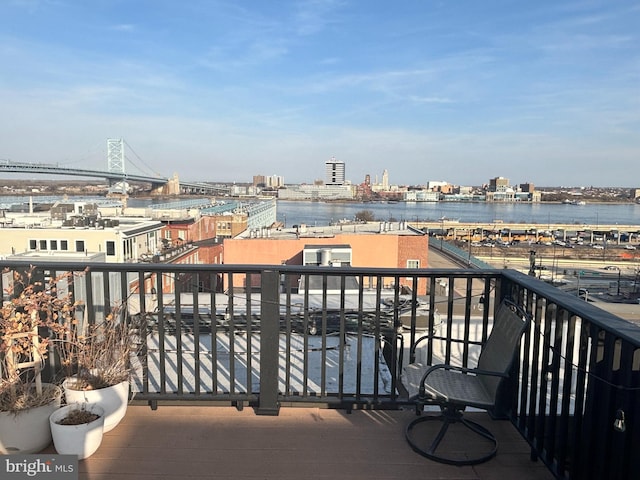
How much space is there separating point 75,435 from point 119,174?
137ft

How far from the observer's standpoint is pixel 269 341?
227 cm

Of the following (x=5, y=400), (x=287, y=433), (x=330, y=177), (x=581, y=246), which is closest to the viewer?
(x=5, y=400)

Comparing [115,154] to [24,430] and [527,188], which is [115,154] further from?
[527,188]

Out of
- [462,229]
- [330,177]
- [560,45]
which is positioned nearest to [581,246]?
[462,229]

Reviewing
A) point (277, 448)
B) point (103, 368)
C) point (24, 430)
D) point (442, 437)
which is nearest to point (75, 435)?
point (24, 430)

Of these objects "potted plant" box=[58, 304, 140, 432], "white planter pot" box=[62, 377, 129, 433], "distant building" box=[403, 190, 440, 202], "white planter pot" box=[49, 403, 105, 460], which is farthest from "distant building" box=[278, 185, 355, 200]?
"white planter pot" box=[49, 403, 105, 460]

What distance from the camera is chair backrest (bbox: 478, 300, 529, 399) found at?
5.88 ft

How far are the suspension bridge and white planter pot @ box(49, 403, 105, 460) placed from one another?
3185 centimetres

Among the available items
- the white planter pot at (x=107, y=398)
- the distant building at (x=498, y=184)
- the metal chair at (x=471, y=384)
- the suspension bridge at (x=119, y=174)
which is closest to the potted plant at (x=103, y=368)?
the white planter pot at (x=107, y=398)

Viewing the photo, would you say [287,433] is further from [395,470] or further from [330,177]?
[330,177]

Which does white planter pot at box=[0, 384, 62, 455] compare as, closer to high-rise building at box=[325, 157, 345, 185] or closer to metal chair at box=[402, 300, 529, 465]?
metal chair at box=[402, 300, 529, 465]

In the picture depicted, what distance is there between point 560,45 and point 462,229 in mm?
33651

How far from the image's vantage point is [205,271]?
227cm

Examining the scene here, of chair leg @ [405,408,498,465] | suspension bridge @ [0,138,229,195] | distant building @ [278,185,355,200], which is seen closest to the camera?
chair leg @ [405,408,498,465]
